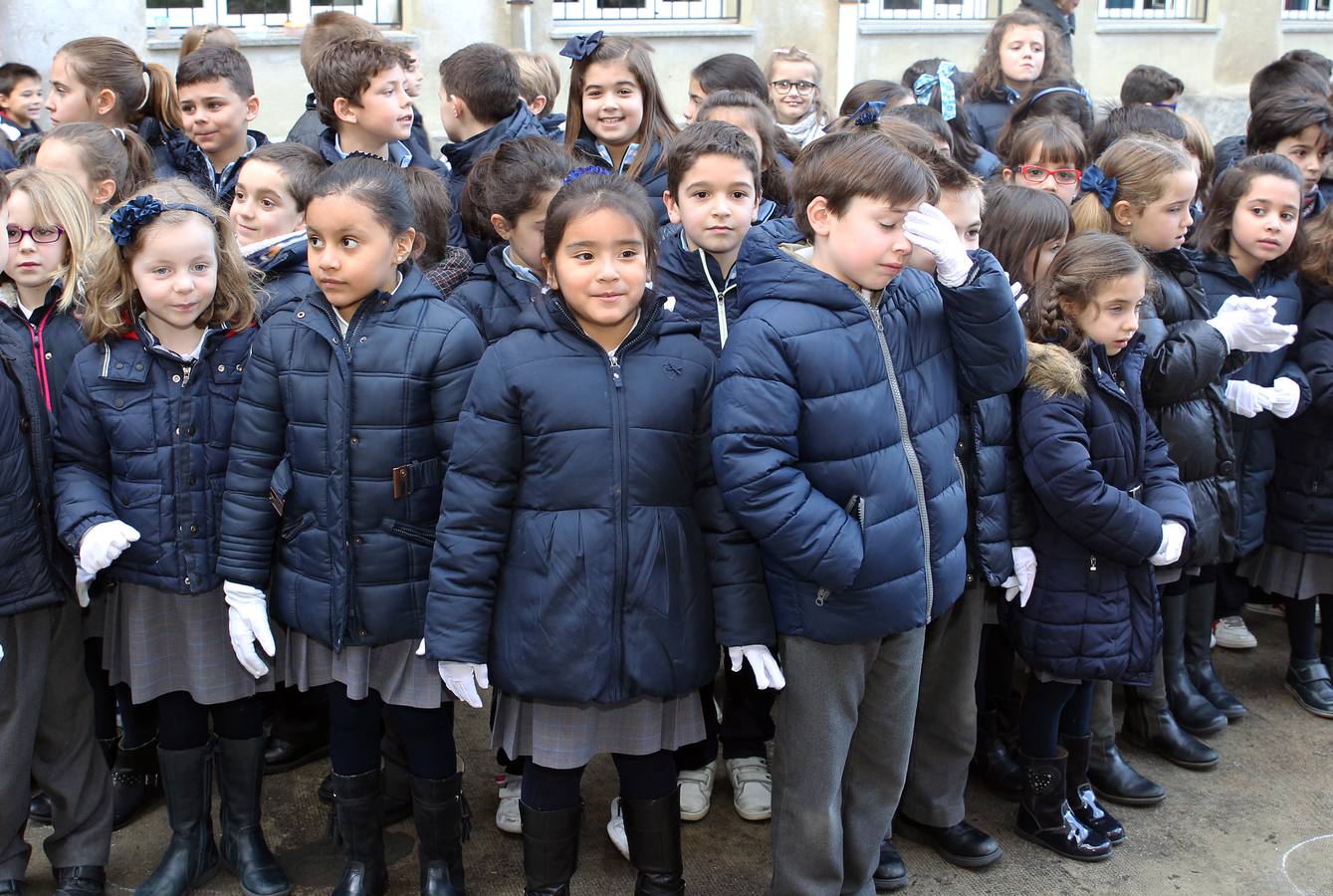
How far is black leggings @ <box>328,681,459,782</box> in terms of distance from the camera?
3.18 metres

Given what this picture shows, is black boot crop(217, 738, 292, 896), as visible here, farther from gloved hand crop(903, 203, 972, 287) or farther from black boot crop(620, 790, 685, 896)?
gloved hand crop(903, 203, 972, 287)

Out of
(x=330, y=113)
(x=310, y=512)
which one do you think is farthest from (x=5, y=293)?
(x=330, y=113)

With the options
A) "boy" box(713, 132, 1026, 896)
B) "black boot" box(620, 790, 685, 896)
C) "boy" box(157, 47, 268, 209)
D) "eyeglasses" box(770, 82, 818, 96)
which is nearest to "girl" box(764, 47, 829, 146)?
"eyeglasses" box(770, 82, 818, 96)

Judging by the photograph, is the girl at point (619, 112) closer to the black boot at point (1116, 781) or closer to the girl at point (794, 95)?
the girl at point (794, 95)

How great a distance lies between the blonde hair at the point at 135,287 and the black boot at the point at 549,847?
140 cm

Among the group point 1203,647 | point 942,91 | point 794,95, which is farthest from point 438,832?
point 942,91

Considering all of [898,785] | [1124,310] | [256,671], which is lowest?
[898,785]

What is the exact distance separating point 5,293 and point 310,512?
1.05 metres

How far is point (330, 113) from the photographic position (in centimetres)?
444

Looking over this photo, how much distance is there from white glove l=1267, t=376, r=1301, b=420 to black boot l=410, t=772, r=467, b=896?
276cm

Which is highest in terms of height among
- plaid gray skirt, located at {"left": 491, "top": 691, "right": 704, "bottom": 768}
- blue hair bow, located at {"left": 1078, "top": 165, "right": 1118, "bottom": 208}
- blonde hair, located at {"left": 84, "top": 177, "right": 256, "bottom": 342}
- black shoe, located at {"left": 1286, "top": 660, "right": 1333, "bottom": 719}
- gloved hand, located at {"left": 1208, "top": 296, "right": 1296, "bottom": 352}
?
blue hair bow, located at {"left": 1078, "top": 165, "right": 1118, "bottom": 208}

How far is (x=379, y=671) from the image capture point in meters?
3.14

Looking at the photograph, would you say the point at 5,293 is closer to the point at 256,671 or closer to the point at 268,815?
the point at 256,671

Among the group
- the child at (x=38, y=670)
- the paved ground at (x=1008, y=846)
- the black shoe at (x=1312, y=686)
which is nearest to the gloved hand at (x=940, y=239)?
the paved ground at (x=1008, y=846)
